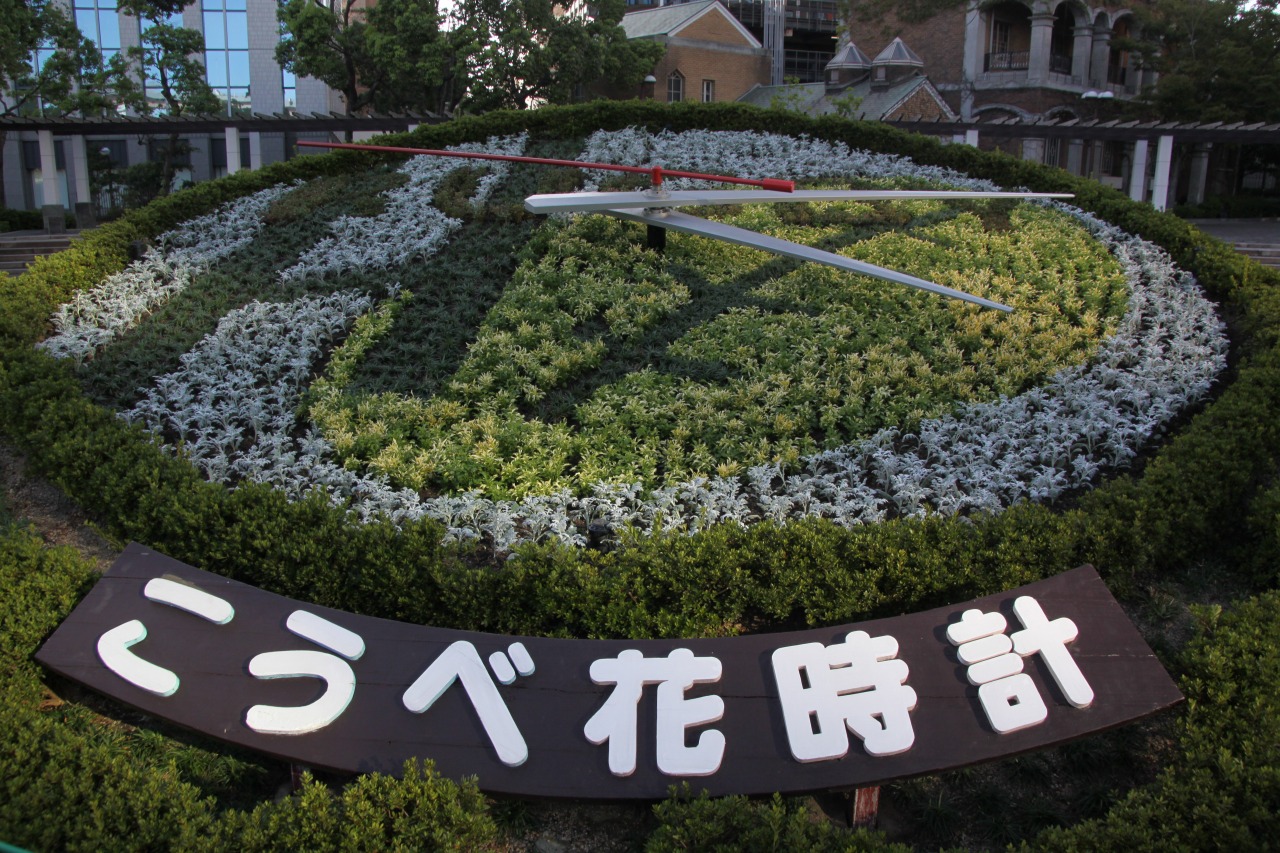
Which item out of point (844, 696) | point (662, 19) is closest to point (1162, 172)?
point (844, 696)

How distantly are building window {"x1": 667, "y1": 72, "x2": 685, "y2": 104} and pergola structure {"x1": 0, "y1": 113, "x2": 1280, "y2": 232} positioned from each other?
1984 centimetres

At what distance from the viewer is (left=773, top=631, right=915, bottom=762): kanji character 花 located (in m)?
3.16

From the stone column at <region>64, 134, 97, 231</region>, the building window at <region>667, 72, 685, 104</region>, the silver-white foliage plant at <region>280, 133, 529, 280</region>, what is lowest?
the silver-white foliage plant at <region>280, 133, 529, 280</region>

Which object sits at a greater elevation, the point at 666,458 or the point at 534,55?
the point at 534,55

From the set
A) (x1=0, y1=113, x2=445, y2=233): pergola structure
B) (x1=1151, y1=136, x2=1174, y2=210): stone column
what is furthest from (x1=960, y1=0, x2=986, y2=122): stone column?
(x1=0, y1=113, x2=445, y2=233): pergola structure

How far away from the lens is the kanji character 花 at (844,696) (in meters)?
3.16

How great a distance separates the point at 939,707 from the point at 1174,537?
1.83 m

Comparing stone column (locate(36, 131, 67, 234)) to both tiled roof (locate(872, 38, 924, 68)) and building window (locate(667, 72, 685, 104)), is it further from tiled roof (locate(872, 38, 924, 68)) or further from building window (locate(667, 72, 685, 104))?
building window (locate(667, 72, 685, 104))

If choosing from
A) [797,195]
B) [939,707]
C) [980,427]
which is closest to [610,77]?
[797,195]

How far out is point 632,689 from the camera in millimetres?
3330

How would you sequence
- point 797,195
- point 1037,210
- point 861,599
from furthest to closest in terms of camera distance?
point 1037,210
point 797,195
point 861,599

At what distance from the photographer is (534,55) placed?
22.2 meters

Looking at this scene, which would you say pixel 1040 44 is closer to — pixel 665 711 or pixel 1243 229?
pixel 1243 229

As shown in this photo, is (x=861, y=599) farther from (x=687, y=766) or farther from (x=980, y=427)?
(x=980, y=427)
